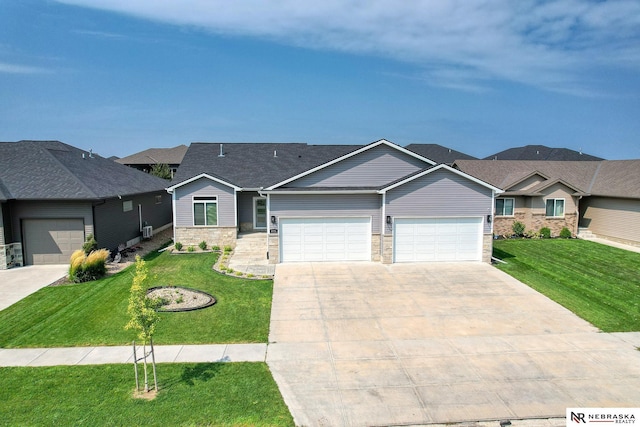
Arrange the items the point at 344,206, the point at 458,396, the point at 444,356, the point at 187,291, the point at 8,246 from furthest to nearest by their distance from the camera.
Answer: the point at 344,206 → the point at 8,246 → the point at 187,291 → the point at 444,356 → the point at 458,396

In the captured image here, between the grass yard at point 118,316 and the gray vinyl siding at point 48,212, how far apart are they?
3607mm

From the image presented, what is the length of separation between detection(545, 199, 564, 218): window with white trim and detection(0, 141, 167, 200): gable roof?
24.9 meters

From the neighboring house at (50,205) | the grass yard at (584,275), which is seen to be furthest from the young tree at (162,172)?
the grass yard at (584,275)

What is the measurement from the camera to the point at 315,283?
48.1 feet

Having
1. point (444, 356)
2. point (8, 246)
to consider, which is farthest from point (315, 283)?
point (8, 246)

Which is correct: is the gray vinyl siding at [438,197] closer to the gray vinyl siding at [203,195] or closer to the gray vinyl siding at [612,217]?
the gray vinyl siding at [203,195]

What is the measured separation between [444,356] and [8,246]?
58.8 feet

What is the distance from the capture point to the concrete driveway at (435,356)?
720 centimetres

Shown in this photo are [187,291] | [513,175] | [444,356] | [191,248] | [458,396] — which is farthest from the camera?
[513,175]

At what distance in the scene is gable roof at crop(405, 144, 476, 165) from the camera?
4244 cm

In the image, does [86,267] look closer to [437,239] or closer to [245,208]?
[245,208]

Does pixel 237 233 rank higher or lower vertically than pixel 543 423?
higher

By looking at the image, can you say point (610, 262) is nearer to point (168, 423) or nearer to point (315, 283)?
point (315, 283)

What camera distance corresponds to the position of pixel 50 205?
16969mm
